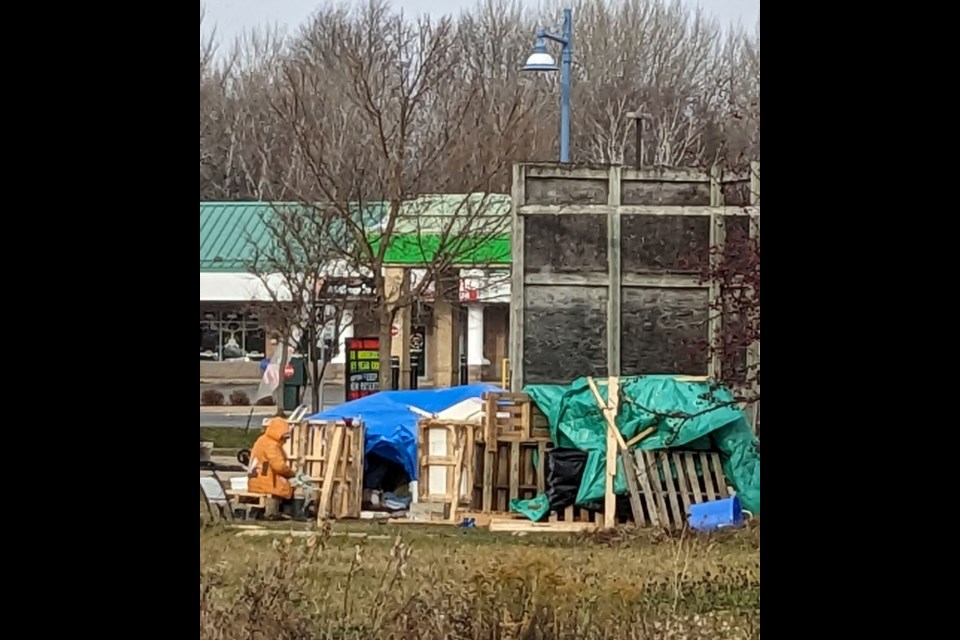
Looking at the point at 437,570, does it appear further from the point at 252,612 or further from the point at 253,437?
the point at 253,437

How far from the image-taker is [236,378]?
115ft

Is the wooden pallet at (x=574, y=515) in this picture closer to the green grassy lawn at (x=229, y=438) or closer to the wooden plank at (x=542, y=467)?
the wooden plank at (x=542, y=467)

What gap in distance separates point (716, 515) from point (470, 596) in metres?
6.24

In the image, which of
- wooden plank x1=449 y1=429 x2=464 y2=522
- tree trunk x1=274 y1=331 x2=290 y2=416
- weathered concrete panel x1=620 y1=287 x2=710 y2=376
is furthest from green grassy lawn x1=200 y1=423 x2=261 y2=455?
weathered concrete panel x1=620 y1=287 x2=710 y2=376

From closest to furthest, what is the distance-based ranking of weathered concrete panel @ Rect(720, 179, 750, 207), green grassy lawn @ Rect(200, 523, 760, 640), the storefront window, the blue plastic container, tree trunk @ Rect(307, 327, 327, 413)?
green grassy lawn @ Rect(200, 523, 760, 640)
the blue plastic container
weathered concrete panel @ Rect(720, 179, 750, 207)
tree trunk @ Rect(307, 327, 327, 413)
the storefront window

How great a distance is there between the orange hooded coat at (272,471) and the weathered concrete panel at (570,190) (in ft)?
11.7

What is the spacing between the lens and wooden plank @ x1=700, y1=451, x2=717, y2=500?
41.7 feet

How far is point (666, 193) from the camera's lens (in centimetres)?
1476

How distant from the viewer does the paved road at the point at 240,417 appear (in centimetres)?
2517

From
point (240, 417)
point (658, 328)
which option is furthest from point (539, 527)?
point (240, 417)

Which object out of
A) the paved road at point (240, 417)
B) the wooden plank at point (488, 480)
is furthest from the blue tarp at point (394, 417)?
the paved road at point (240, 417)

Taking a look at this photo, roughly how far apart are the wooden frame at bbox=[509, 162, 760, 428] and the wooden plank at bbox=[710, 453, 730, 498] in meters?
1.82

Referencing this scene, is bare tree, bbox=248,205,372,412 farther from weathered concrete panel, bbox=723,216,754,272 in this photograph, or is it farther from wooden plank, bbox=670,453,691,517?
weathered concrete panel, bbox=723,216,754,272
